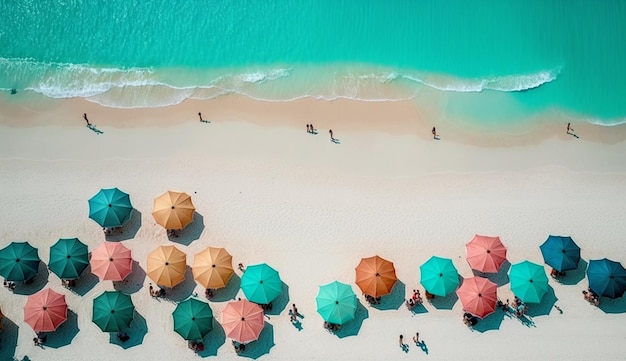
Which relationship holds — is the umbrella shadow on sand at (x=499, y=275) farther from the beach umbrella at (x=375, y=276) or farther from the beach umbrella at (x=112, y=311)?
the beach umbrella at (x=112, y=311)

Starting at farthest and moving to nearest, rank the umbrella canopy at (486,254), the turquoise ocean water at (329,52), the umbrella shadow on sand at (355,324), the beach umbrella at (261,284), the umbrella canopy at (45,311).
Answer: the turquoise ocean water at (329,52)
the umbrella canopy at (486,254)
the umbrella shadow on sand at (355,324)
the beach umbrella at (261,284)
the umbrella canopy at (45,311)

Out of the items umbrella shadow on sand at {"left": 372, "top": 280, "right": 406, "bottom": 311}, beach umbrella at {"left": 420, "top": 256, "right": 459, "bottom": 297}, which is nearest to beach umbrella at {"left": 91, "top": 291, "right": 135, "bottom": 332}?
umbrella shadow on sand at {"left": 372, "top": 280, "right": 406, "bottom": 311}

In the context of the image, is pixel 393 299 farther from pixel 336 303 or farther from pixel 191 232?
pixel 191 232

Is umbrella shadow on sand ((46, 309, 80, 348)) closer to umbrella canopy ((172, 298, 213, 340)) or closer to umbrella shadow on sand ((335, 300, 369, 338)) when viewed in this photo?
umbrella canopy ((172, 298, 213, 340))

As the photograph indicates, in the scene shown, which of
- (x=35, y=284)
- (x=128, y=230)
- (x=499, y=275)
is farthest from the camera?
(x=128, y=230)

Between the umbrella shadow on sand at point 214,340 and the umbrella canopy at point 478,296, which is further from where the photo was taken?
the umbrella canopy at point 478,296

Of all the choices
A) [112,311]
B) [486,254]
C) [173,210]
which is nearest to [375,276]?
[486,254]

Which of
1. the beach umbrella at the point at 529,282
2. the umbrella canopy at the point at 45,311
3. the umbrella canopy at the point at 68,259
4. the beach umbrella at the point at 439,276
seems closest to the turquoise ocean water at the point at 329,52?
the umbrella canopy at the point at 68,259
